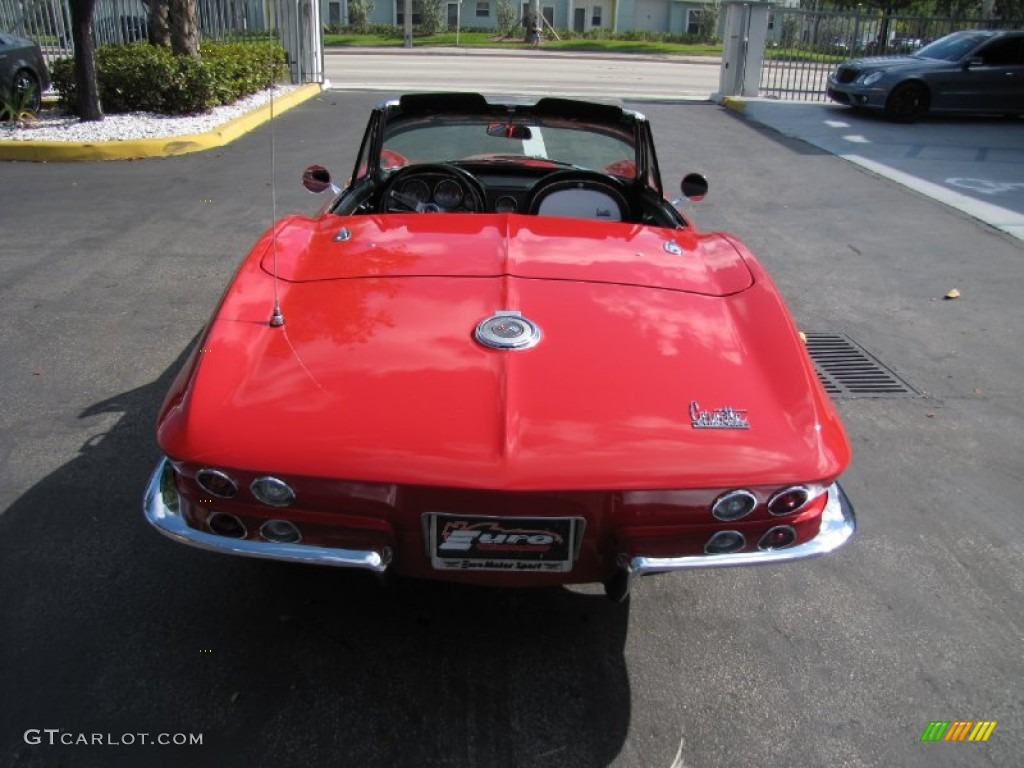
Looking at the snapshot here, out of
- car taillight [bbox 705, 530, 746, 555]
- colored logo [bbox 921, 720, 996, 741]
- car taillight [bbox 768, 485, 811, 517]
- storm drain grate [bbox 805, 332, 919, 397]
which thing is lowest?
colored logo [bbox 921, 720, 996, 741]

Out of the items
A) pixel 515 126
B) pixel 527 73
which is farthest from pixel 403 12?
pixel 515 126

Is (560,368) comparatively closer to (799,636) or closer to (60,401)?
(799,636)

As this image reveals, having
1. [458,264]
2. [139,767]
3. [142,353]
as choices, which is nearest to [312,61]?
[142,353]

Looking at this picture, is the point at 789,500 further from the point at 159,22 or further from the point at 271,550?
the point at 159,22

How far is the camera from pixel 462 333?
258cm

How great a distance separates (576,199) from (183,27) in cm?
1106

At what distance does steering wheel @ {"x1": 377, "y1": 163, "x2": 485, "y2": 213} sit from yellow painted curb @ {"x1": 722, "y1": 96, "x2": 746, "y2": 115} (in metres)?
13.2

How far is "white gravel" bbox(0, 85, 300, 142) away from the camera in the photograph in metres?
10.1

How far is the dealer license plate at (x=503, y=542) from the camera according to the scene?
2.19 metres

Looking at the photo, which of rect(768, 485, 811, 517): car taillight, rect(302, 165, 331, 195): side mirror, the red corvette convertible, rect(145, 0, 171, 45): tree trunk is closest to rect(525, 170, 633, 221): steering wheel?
the red corvette convertible

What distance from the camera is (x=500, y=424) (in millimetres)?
2227

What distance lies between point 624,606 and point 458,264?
1.30 m

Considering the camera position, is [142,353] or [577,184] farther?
[142,353]

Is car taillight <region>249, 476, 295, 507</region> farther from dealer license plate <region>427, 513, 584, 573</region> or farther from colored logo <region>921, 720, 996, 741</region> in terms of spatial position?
colored logo <region>921, 720, 996, 741</region>
